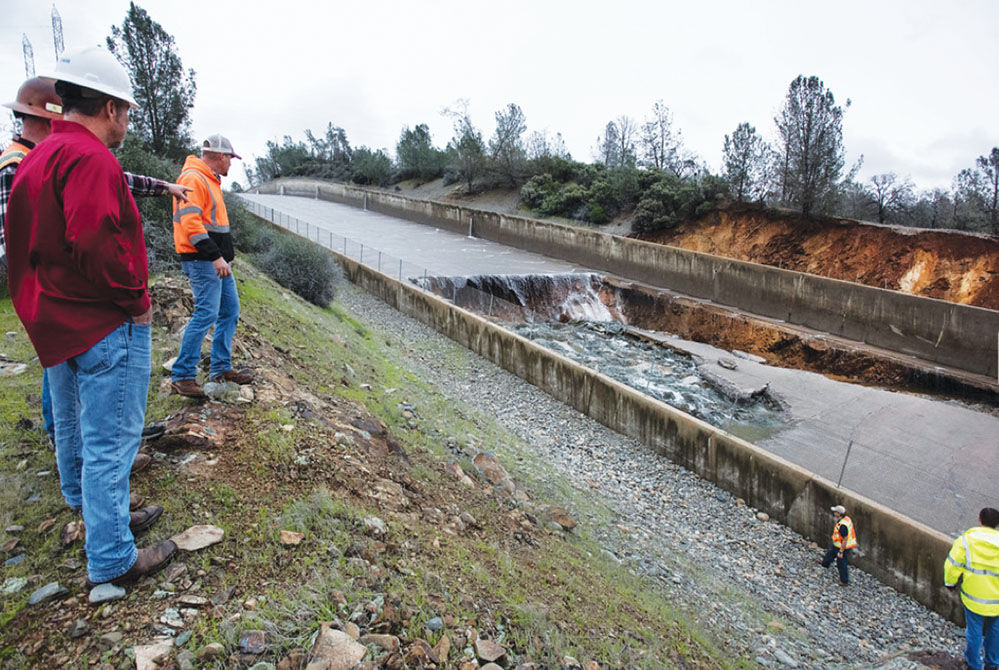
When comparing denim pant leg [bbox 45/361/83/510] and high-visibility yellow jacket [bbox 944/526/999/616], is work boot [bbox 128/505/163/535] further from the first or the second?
high-visibility yellow jacket [bbox 944/526/999/616]

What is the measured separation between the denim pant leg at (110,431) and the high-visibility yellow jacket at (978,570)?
24.9 ft

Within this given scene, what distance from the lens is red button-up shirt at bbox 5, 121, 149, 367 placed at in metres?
2.42

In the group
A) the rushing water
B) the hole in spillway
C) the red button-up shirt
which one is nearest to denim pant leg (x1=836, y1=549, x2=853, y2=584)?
the rushing water

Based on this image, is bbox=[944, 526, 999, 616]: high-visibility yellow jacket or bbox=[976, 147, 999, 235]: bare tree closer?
bbox=[944, 526, 999, 616]: high-visibility yellow jacket

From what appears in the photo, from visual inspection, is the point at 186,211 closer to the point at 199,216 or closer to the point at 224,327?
the point at 199,216

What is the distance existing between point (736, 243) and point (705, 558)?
2200 centimetres

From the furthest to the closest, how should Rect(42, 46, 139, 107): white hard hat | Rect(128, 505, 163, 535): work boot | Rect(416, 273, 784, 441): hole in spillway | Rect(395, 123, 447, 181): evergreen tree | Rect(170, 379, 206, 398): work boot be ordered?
Rect(395, 123, 447, 181): evergreen tree < Rect(416, 273, 784, 441): hole in spillway < Rect(170, 379, 206, 398): work boot < Rect(128, 505, 163, 535): work boot < Rect(42, 46, 139, 107): white hard hat

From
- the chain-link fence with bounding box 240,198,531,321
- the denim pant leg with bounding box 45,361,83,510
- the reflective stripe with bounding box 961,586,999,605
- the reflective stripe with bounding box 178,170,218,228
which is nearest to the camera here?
the denim pant leg with bounding box 45,361,83,510

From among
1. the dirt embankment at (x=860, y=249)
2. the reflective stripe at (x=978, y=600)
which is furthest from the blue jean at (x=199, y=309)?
the dirt embankment at (x=860, y=249)

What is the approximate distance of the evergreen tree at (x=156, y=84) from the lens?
20.6 m

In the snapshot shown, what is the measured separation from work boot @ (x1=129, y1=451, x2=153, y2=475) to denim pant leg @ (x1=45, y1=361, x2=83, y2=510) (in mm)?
462

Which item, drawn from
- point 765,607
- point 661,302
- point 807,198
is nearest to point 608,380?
point 765,607

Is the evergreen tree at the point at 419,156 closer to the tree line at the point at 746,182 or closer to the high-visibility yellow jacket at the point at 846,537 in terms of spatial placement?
the tree line at the point at 746,182

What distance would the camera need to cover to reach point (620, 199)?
32.8m
